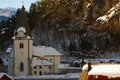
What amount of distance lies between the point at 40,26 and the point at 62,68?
33664 mm

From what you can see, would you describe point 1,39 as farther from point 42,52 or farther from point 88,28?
point 42,52

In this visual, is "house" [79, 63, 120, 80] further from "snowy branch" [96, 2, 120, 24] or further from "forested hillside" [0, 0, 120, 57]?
"snowy branch" [96, 2, 120, 24]

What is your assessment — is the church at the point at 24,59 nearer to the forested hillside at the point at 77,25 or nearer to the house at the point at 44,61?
the house at the point at 44,61

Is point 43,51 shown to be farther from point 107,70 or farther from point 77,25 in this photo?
point 107,70

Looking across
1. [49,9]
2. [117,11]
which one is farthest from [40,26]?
[117,11]

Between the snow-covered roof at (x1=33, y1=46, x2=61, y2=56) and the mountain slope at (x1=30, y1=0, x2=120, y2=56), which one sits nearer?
the snow-covered roof at (x1=33, y1=46, x2=61, y2=56)

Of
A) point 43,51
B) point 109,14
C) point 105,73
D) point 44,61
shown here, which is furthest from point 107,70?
point 109,14

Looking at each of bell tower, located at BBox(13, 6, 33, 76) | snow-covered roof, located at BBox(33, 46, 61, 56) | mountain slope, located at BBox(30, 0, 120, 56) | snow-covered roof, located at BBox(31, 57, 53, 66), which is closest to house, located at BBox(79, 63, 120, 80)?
bell tower, located at BBox(13, 6, 33, 76)

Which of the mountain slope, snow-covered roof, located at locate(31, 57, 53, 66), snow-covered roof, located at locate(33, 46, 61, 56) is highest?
the mountain slope

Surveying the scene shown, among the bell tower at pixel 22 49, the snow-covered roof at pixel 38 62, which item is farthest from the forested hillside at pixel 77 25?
the bell tower at pixel 22 49

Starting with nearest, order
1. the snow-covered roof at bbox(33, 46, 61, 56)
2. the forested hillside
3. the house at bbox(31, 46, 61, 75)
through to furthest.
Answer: the house at bbox(31, 46, 61, 75) < the snow-covered roof at bbox(33, 46, 61, 56) < the forested hillside

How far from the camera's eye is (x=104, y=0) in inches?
3711

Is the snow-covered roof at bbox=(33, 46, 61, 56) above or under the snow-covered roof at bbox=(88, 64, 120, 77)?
above

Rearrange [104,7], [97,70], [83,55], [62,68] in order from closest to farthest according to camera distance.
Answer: [97,70] → [62,68] → [83,55] → [104,7]
